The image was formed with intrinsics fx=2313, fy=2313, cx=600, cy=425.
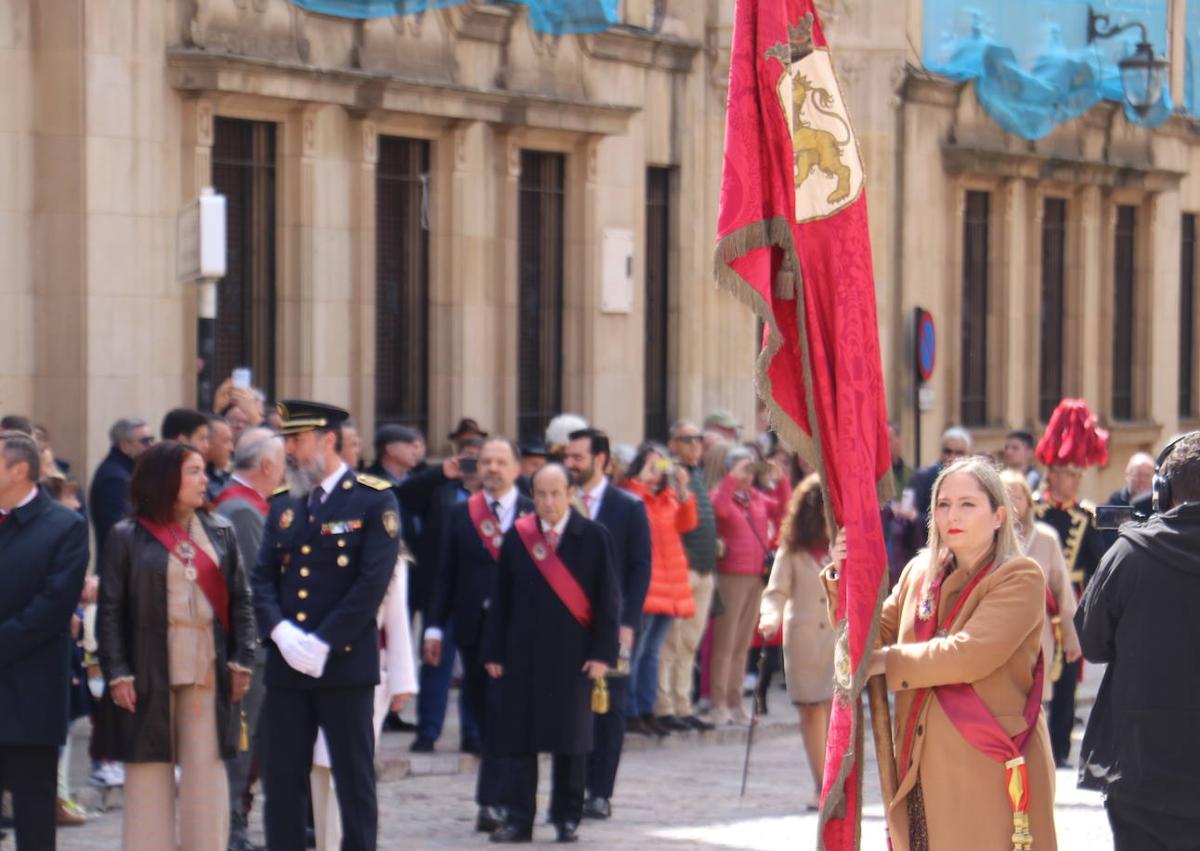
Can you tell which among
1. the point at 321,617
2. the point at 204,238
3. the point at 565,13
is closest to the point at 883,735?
the point at 321,617

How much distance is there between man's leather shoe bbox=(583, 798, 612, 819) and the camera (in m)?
11.8

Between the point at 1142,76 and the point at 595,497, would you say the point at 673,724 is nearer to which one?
the point at 595,497

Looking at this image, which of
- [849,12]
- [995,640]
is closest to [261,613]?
[995,640]

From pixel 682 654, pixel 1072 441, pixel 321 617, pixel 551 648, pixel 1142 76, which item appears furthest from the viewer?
pixel 1142 76

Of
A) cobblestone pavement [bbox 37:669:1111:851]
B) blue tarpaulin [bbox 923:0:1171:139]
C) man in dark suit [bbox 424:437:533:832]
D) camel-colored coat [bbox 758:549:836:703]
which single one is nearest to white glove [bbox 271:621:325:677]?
cobblestone pavement [bbox 37:669:1111:851]

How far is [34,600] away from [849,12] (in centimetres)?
1635

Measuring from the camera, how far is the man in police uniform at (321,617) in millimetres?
9383

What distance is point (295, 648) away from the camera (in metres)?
9.30

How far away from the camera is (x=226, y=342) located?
16.3 meters

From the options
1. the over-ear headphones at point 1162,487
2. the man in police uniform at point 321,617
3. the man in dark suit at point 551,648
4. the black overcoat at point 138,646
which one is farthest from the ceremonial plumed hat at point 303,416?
the over-ear headphones at point 1162,487

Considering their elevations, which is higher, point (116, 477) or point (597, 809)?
point (116, 477)

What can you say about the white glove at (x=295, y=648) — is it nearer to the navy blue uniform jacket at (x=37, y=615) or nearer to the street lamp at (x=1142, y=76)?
the navy blue uniform jacket at (x=37, y=615)

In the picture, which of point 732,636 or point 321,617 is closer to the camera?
point 321,617

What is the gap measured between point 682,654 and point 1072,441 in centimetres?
276
